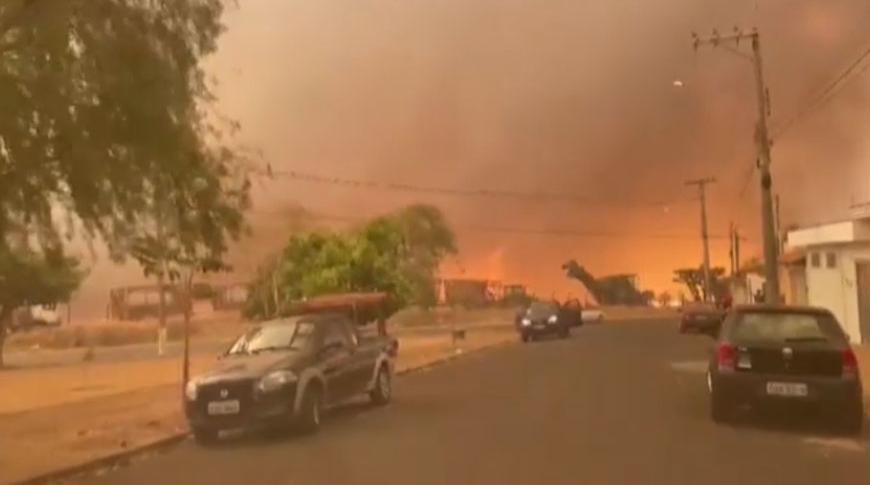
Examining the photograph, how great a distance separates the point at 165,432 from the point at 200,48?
650 centimetres

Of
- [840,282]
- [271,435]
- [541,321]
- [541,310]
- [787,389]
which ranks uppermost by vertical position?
[840,282]

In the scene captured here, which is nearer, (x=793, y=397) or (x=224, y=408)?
(x=793, y=397)

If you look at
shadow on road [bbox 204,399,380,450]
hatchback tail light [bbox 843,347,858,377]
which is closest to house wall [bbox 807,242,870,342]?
hatchback tail light [bbox 843,347,858,377]

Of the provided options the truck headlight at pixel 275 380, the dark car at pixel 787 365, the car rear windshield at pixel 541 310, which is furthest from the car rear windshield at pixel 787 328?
the car rear windshield at pixel 541 310

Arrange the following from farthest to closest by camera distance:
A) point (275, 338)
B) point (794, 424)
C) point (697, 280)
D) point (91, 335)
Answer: point (697, 280) < point (91, 335) < point (275, 338) < point (794, 424)

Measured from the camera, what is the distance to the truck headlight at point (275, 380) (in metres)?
14.9

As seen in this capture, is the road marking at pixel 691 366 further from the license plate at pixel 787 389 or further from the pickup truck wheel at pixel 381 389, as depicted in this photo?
the license plate at pixel 787 389

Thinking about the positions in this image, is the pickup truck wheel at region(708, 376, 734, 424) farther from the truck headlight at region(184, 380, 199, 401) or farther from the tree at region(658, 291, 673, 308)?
the tree at region(658, 291, 673, 308)

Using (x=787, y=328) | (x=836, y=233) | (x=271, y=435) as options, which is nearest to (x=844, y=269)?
(x=836, y=233)

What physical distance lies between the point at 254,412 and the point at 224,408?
0.43m

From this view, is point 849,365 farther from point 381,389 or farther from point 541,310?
point 541,310

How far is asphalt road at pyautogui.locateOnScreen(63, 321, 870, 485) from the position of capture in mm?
10914

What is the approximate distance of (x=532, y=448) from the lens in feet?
41.7

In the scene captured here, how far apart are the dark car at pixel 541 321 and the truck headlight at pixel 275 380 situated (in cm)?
3514
